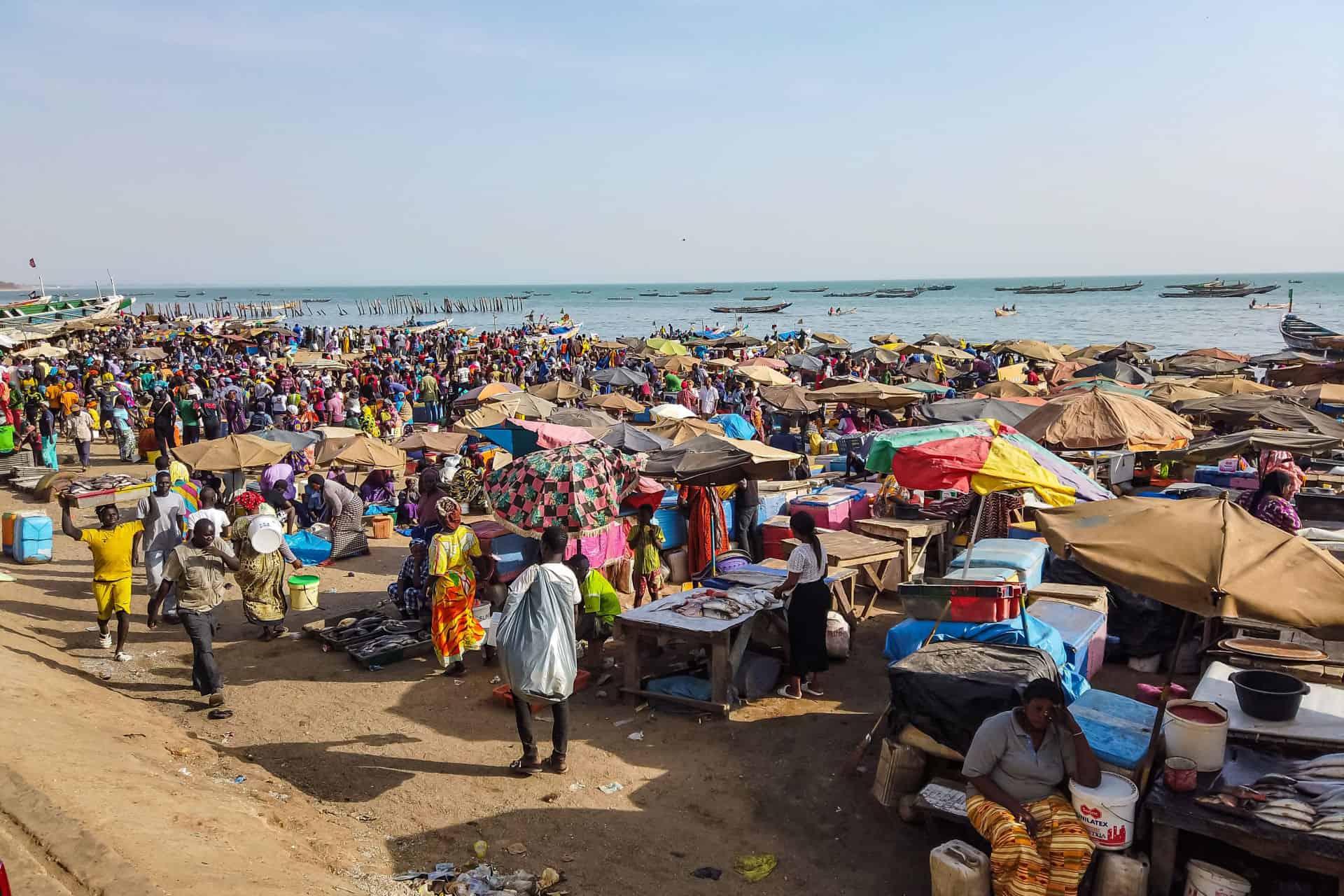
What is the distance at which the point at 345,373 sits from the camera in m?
27.8

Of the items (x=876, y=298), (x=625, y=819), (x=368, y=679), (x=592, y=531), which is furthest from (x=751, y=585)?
(x=876, y=298)

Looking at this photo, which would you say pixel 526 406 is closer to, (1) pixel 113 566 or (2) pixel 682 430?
(2) pixel 682 430

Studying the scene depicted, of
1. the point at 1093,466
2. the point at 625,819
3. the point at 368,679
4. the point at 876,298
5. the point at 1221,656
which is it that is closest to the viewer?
the point at 625,819

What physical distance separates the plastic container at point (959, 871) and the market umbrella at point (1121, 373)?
1597 centimetres

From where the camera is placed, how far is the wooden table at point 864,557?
842cm

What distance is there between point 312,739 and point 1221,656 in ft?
19.9

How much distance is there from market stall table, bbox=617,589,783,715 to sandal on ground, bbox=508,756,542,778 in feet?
4.05

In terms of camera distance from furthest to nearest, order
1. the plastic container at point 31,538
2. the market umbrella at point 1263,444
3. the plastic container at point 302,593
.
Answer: the plastic container at point 31,538 → the market umbrella at point 1263,444 → the plastic container at point 302,593

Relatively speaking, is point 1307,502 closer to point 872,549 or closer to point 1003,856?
point 872,549

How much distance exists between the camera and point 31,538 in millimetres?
10594

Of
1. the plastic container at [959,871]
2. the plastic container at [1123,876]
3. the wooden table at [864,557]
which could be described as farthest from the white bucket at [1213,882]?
the wooden table at [864,557]

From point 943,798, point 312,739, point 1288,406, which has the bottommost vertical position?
point 312,739

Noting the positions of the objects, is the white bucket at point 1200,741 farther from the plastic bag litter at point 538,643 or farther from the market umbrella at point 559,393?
the market umbrella at point 559,393

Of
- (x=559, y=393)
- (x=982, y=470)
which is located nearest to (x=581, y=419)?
(x=559, y=393)
